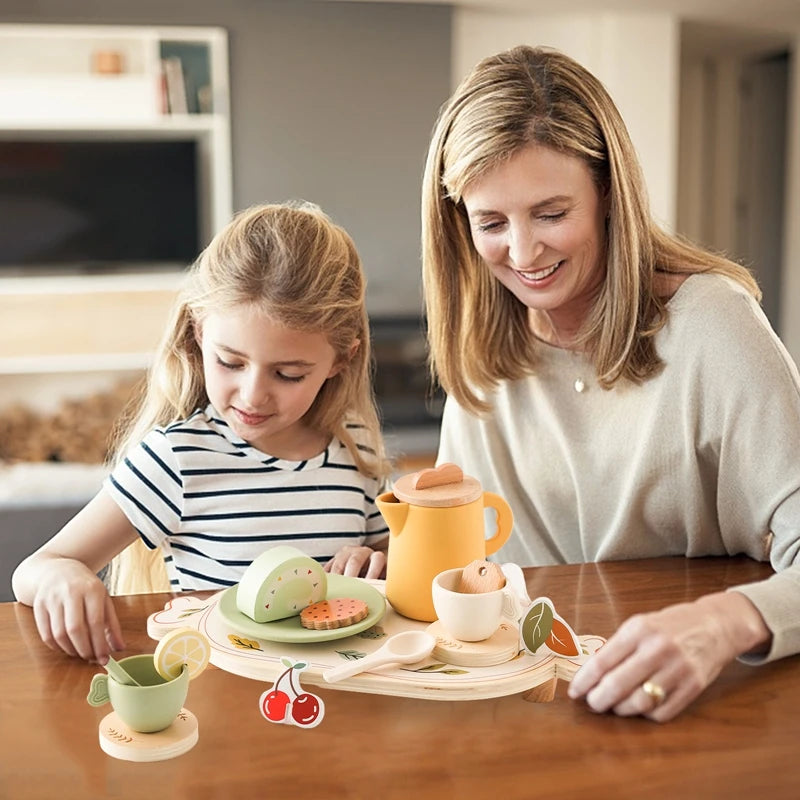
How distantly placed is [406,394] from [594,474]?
394 cm

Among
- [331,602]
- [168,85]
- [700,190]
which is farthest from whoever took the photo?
[700,190]

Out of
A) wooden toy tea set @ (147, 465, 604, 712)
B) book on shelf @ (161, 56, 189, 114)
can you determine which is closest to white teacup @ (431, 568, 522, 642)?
wooden toy tea set @ (147, 465, 604, 712)

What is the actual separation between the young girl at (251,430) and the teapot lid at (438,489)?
0.21 m

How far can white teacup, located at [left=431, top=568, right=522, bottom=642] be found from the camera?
97 centimetres

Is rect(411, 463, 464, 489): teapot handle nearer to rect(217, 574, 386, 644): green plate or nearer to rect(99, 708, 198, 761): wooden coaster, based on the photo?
rect(217, 574, 386, 644): green plate

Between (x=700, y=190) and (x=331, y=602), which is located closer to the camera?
(x=331, y=602)

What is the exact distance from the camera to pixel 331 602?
1061 millimetres

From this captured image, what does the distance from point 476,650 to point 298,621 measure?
0.61 ft

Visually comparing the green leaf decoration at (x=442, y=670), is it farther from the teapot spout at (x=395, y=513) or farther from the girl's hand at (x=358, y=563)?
the girl's hand at (x=358, y=563)

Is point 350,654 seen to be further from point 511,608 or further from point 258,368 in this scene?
point 258,368

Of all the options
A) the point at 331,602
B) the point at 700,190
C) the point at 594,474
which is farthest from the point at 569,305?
the point at 700,190

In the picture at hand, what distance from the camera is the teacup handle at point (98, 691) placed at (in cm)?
89

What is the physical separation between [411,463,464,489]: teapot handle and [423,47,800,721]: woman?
1.28 ft

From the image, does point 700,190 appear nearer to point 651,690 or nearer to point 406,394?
point 406,394
